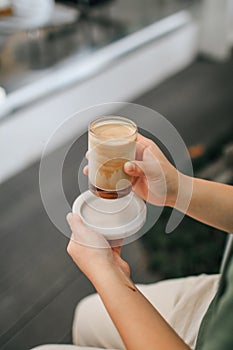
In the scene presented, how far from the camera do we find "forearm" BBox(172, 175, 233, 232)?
87 cm

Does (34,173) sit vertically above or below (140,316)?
below

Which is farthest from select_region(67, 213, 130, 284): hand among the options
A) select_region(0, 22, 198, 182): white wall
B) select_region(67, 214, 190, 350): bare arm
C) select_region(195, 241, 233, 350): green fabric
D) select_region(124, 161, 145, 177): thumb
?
select_region(0, 22, 198, 182): white wall

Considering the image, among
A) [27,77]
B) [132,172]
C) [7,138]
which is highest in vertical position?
[132,172]

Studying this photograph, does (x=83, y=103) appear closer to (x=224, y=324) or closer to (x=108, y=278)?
(x=108, y=278)

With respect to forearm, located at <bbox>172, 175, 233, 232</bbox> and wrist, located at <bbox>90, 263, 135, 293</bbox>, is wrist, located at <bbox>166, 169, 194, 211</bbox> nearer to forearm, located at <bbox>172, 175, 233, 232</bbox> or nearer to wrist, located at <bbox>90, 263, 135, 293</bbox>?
forearm, located at <bbox>172, 175, 233, 232</bbox>

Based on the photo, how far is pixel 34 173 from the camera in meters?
1.93

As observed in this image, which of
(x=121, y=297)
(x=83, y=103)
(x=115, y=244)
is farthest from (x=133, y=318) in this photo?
(x=83, y=103)

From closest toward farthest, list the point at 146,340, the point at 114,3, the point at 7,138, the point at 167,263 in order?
the point at 146,340
the point at 167,263
the point at 7,138
the point at 114,3

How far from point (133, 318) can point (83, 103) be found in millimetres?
1594

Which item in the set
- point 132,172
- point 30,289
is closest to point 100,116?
point 132,172

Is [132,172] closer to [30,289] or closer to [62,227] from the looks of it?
[62,227]

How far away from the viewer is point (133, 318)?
681 millimetres

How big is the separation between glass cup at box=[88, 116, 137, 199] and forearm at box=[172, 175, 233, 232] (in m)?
0.14

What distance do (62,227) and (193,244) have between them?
34.0 inches
